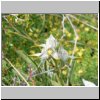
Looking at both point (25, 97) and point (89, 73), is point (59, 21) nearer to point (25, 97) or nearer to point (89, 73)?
point (89, 73)

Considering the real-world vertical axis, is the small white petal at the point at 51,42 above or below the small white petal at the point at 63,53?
above

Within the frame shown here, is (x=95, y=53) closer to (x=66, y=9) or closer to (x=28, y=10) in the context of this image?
(x=66, y=9)

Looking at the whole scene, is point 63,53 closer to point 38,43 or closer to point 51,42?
point 51,42

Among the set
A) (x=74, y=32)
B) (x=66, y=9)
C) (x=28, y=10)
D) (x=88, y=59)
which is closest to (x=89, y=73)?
(x=88, y=59)

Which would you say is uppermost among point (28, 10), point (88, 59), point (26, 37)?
point (28, 10)

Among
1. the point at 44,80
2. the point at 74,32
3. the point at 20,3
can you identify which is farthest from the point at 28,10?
the point at 44,80

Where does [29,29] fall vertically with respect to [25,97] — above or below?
above

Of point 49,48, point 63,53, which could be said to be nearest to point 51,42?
point 49,48
